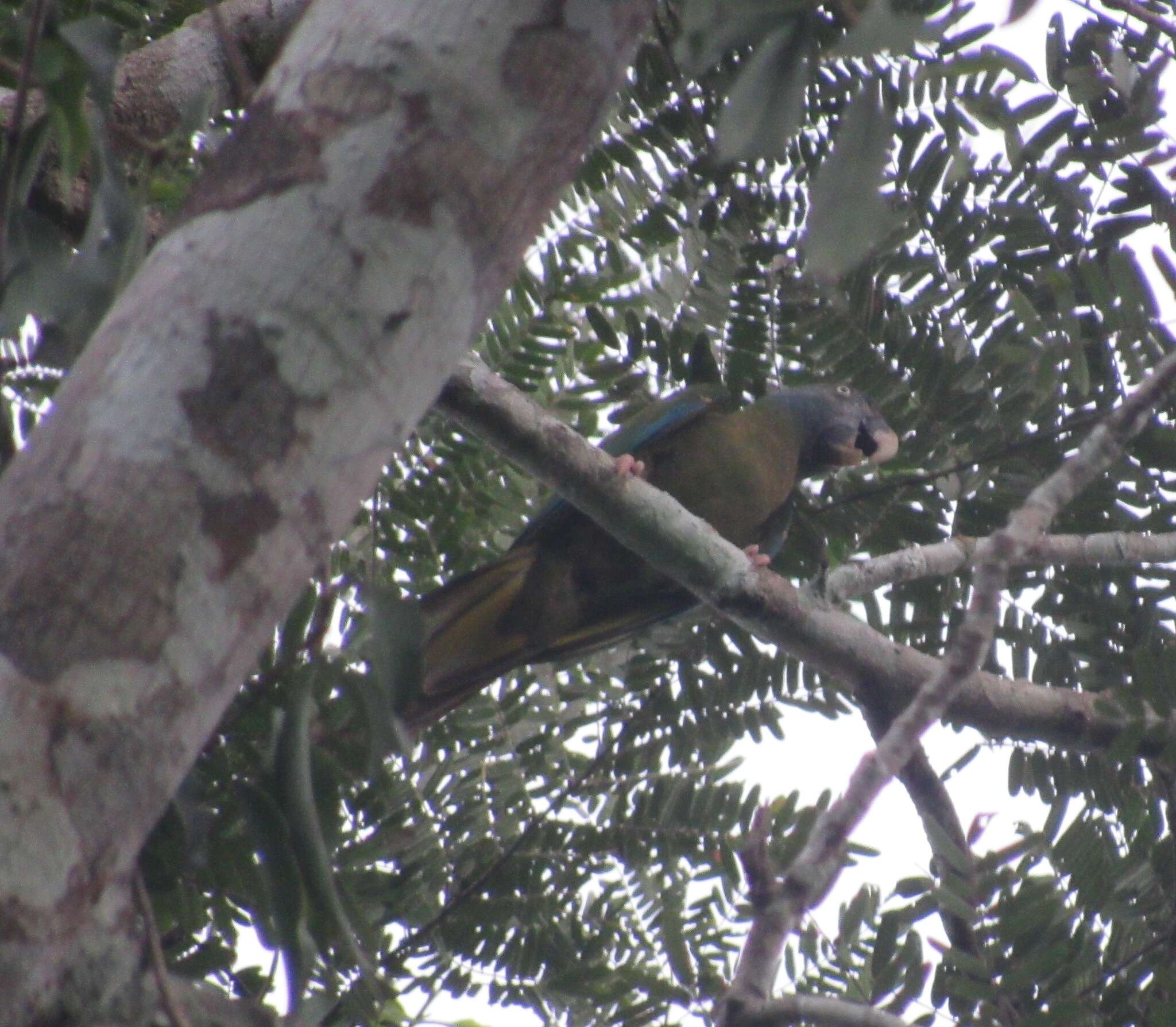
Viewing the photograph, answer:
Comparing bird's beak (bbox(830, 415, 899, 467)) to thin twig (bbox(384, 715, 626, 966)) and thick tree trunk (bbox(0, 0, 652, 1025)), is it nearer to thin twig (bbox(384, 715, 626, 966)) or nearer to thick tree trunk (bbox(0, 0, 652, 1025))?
thin twig (bbox(384, 715, 626, 966))

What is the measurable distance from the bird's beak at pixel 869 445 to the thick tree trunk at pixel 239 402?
213 centimetres

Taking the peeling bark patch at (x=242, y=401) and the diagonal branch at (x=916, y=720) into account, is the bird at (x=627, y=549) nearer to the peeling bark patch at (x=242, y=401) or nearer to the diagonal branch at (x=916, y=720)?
the diagonal branch at (x=916, y=720)

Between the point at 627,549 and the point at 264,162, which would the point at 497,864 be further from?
the point at 264,162

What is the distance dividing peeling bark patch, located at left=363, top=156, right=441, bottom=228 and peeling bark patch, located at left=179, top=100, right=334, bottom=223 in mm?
54

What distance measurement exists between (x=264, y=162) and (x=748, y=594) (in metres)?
1.75

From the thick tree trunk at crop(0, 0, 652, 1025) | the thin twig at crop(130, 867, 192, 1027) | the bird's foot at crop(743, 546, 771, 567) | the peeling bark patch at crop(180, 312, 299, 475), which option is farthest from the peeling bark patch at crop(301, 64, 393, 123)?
the bird's foot at crop(743, 546, 771, 567)

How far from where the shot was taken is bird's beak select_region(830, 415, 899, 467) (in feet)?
11.0

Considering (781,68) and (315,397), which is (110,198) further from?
(781,68)

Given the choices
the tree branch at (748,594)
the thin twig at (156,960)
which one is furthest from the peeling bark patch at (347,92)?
the tree branch at (748,594)

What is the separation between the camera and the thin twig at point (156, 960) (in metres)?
1.05

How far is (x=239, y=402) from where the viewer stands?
1.06 m

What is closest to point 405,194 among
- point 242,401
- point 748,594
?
point 242,401

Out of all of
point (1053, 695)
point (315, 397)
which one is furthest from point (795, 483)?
point (315, 397)

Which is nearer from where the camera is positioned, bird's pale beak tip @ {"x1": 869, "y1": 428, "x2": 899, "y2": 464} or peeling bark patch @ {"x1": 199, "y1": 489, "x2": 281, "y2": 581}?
peeling bark patch @ {"x1": 199, "y1": 489, "x2": 281, "y2": 581}
